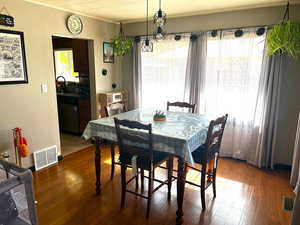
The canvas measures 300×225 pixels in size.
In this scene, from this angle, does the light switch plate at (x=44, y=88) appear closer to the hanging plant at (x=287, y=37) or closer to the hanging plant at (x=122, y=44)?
the hanging plant at (x=122, y=44)

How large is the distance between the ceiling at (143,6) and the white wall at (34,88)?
22 centimetres

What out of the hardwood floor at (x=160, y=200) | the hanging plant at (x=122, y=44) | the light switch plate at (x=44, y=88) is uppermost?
the hanging plant at (x=122, y=44)

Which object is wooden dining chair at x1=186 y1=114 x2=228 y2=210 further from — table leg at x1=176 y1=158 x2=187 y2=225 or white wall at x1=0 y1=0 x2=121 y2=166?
white wall at x1=0 y1=0 x2=121 y2=166

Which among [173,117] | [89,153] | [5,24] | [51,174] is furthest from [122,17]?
[51,174]

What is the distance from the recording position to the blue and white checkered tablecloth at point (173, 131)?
200 centimetres

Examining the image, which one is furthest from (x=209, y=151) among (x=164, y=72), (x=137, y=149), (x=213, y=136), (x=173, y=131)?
(x=164, y=72)

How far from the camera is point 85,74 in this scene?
14.4 ft

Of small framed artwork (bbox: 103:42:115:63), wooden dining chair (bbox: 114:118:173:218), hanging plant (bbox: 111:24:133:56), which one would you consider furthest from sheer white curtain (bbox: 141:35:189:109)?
wooden dining chair (bbox: 114:118:173:218)

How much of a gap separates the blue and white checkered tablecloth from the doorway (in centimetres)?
175

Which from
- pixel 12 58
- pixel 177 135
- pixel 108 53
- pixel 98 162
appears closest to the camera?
pixel 177 135

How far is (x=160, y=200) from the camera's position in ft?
8.34

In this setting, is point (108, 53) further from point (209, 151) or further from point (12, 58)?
point (209, 151)

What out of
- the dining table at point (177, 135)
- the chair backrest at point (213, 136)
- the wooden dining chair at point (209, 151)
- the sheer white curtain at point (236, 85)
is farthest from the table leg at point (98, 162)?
the sheer white curtain at point (236, 85)

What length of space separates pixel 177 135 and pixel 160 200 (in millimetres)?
946
